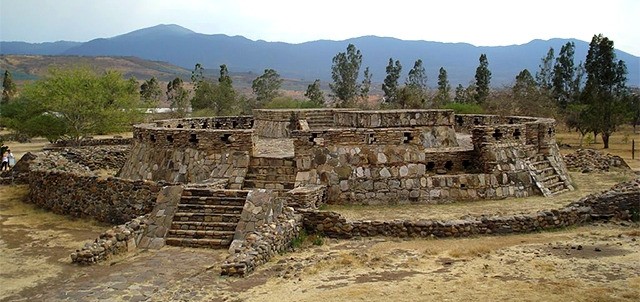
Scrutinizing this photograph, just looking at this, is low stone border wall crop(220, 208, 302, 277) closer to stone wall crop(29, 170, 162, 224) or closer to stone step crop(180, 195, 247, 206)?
stone step crop(180, 195, 247, 206)

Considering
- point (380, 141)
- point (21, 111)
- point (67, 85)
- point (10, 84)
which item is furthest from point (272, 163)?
point (10, 84)

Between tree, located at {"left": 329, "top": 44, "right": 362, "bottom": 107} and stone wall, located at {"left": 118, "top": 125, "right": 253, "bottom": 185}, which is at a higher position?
tree, located at {"left": 329, "top": 44, "right": 362, "bottom": 107}

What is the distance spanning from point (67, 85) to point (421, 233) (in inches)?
1041

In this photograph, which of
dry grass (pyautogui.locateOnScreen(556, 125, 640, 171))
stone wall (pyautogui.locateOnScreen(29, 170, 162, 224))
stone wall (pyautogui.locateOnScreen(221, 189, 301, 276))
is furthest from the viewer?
dry grass (pyautogui.locateOnScreen(556, 125, 640, 171))

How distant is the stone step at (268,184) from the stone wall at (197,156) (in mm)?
238

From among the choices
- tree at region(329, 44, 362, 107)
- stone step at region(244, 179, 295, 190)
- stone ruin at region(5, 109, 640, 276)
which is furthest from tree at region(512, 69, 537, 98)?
stone step at region(244, 179, 295, 190)

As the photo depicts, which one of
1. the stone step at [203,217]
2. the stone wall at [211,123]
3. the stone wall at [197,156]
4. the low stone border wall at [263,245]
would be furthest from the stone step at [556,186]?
the stone wall at [211,123]

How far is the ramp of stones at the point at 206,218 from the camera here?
1237 cm

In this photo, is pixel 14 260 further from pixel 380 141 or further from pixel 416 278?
pixel 380 141

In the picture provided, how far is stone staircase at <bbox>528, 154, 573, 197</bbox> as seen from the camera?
16609 millimetres

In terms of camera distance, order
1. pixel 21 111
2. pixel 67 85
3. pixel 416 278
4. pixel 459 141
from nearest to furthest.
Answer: pixel 416 278, pixel 459 141, pixel 67 85, pixel 21 111

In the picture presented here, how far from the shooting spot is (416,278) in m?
9.73

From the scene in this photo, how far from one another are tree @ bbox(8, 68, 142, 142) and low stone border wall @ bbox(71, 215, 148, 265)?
22148 mm

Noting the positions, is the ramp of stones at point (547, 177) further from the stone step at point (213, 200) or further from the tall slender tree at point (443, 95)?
the tall slender tree at point (443, 95)
